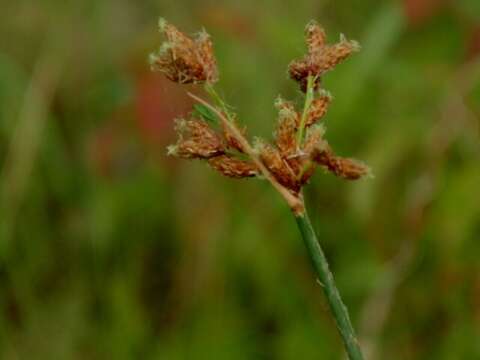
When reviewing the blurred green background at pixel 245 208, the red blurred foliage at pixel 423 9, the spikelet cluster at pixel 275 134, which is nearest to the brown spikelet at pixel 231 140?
the spikelet cluster at pixel 275 134

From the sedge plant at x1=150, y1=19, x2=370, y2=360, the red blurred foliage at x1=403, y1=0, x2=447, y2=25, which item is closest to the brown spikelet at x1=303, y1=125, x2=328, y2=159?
the sedge plant at x1=150, y1=19, x2=370, y2=360

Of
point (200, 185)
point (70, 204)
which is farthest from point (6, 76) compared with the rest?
point (200, 185)

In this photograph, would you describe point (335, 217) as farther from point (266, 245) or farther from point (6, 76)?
point (6, 76)

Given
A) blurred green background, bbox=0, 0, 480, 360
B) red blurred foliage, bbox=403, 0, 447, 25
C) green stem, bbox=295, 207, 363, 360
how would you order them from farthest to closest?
1. red blurred foliage, bbox=403, 0, 447, 25
2. blurred green background, bbox=0, 0, 480, 360
3. green stem, bbox=295, 207, 363, 360

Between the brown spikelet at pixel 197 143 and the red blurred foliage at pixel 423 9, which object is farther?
the red blurred foliage at pixel 423 9

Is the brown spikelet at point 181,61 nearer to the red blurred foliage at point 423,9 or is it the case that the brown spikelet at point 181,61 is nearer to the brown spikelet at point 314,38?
the brown spikelet at point 314,38

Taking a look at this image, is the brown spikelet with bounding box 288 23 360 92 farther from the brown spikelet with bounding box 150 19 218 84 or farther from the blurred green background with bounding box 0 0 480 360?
the blurred green background with bounding box 0 0 480 360
